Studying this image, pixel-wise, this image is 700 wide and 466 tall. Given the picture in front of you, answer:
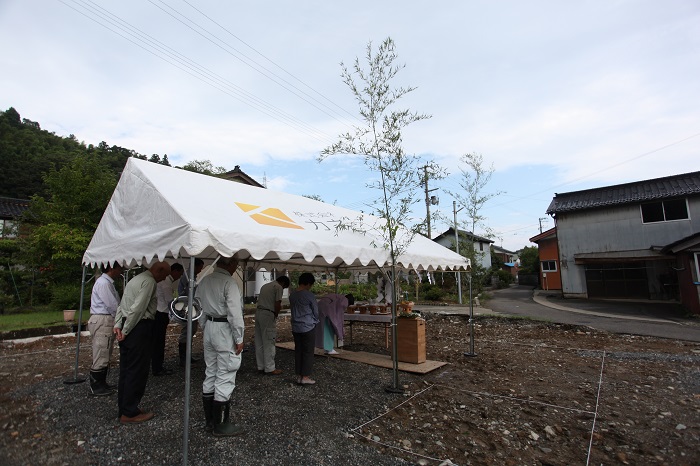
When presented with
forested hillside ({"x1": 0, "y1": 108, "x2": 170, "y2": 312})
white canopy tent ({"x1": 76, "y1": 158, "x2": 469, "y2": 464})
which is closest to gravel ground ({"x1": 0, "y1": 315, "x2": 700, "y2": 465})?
Result: white canopy tent ({"x1": 76, "y1": 158, "x2": 469, "y2": 464})

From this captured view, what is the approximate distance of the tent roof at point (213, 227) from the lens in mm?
3211

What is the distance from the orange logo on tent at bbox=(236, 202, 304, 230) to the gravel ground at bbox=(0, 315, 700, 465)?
6.81 ft

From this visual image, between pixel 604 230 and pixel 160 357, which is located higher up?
pixel 604 230

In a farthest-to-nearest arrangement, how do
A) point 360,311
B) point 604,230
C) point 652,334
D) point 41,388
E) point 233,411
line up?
point 604,230
point 652,334
point 360,311
point 41,388
point 233,411

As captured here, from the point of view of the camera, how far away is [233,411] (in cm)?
376

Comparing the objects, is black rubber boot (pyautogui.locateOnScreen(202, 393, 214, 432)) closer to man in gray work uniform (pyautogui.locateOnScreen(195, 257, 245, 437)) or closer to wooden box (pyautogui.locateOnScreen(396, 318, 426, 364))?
man in gray work uniform (pyautogui.locateOnScreen(195, 257, 245, 437))

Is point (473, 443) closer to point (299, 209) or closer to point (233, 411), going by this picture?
point (233, 411)

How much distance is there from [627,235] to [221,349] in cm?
1879

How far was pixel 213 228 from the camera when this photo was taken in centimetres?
314

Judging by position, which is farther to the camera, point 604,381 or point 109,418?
point 604,381

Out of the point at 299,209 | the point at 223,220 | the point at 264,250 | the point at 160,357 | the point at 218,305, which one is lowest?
the point at 160,357

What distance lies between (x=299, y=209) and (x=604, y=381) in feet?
17.0

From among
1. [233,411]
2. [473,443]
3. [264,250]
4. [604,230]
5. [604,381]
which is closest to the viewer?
[473,443]

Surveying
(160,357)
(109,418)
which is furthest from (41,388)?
(109,418)
